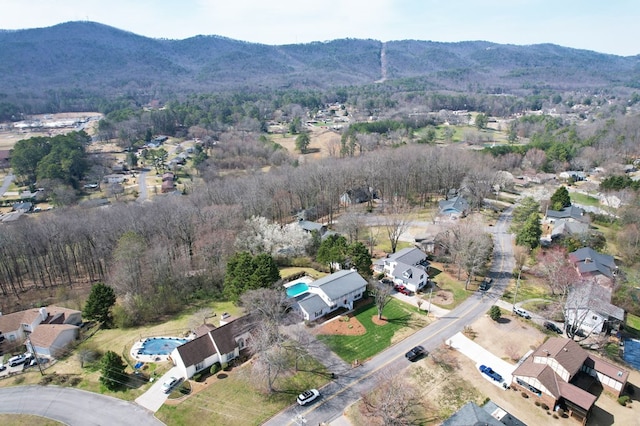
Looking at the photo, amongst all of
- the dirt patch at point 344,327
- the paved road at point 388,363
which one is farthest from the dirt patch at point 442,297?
the dirt patch at point 344,327

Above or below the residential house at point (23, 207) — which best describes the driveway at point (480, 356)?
below

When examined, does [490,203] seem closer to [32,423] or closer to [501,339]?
[501,339]

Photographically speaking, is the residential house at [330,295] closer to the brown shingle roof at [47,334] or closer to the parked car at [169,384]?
the parked car at [169,384]

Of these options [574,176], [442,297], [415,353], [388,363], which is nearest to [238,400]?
[388,363]

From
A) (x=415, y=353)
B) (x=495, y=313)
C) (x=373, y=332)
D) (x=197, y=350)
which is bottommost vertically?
(x=373, y=332)

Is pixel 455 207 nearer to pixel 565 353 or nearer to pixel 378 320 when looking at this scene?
pixel 378 320
